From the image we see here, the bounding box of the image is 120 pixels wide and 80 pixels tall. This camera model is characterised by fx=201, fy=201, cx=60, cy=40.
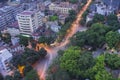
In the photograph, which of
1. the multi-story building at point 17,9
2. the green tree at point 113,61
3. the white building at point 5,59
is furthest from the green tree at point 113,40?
the multi-story building at point 17,9

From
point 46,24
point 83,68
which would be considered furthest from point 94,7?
point 83,68

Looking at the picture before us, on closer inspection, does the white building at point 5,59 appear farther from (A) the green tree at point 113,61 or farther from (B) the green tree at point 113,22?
(B) the green tree at point 113,22

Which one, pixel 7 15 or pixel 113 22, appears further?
pixel 7 15

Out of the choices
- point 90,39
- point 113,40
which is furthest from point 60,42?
point 113,40

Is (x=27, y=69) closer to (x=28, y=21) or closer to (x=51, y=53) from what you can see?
(x=51, y=53)

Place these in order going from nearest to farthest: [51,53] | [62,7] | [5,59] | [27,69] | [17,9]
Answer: [27,69]
[5,59]
[51,53]
[62,7]
[17,9]

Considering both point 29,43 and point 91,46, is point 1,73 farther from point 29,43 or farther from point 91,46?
point 91,46
